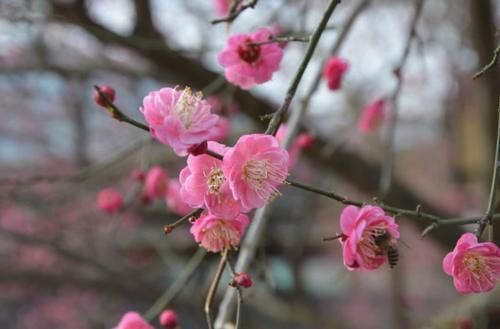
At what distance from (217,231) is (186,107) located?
0.23 m

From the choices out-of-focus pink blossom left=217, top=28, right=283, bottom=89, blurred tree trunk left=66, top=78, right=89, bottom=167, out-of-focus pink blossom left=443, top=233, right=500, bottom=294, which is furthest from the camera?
blurred tree trunk left=66, top=78, right=89, bottom=167

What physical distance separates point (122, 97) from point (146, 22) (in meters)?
3.17

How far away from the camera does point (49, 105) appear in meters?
6.57

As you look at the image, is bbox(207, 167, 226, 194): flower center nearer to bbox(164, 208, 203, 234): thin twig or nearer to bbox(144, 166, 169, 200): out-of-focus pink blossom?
bbox(164, 208, 203, 234): thin twig

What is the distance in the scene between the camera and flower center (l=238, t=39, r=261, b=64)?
1.24m

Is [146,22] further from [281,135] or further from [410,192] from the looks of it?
[410,192]

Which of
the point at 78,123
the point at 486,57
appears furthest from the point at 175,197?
the point at 78,123

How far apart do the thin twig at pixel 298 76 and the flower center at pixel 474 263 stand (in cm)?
39

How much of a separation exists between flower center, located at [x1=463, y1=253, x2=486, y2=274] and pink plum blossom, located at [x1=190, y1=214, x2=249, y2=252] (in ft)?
1.27

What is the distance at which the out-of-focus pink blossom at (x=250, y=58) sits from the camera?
1.24 m

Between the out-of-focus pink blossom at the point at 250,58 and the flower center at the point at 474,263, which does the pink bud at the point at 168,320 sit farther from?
the flower center at the point at 474,263

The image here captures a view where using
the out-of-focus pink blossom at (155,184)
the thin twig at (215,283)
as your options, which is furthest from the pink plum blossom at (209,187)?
the out-of-focus pink blossom at (155,184)

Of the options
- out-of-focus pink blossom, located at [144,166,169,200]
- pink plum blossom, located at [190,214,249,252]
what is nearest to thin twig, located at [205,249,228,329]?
pink plum blossom, located at [190,214,249,252]

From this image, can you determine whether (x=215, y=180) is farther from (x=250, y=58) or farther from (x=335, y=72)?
(x=335, y=72)
